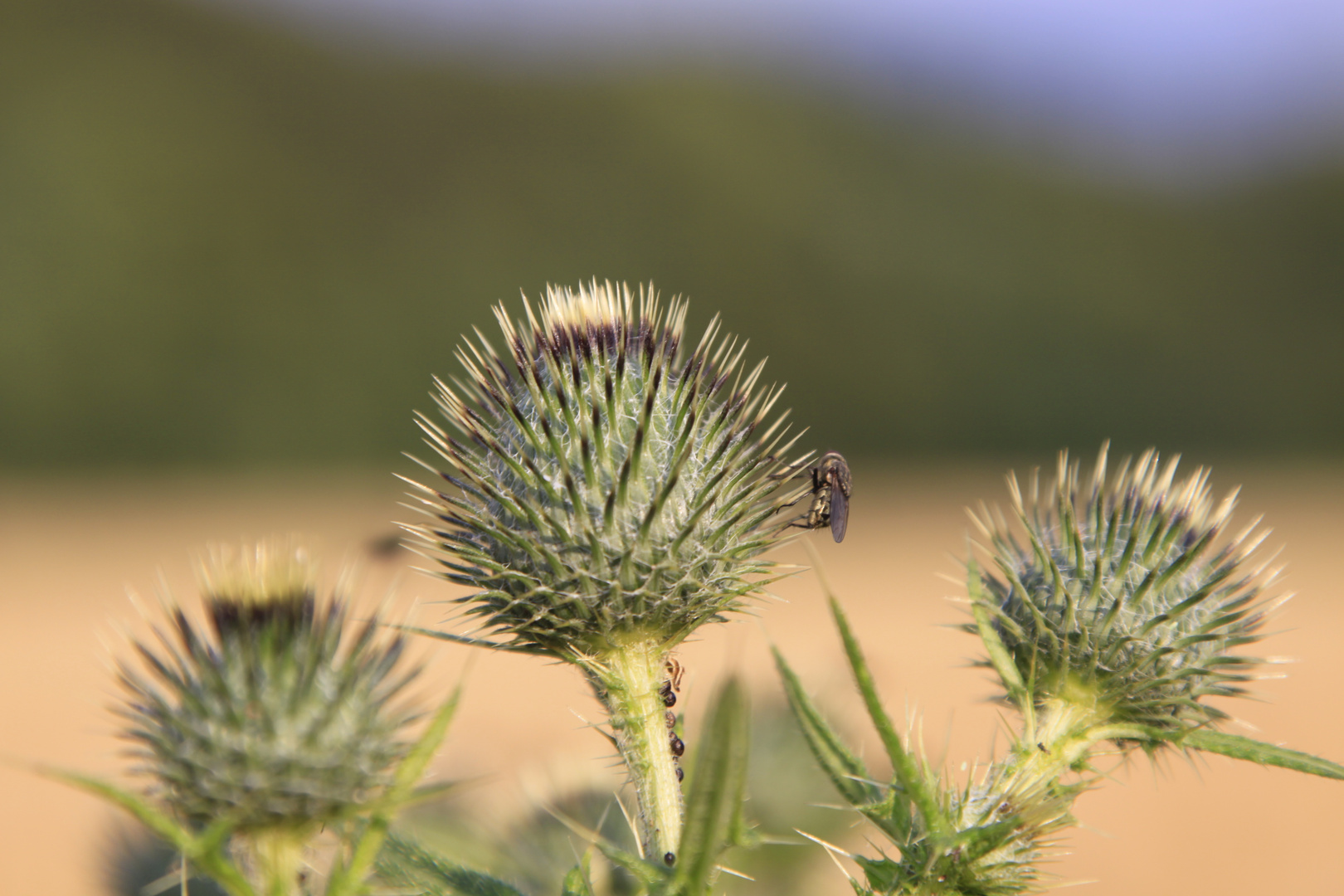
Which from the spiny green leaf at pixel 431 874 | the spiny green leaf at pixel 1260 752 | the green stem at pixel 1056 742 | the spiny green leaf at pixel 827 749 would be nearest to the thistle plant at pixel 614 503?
the spiny green leaf at pixel 827 749

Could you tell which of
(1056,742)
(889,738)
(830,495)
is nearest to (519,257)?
(830,495)

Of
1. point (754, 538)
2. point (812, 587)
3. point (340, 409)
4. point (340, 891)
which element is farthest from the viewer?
point (340, 409)

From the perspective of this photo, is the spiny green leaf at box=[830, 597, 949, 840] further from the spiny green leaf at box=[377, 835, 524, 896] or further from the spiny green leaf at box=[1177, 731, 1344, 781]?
the spiny green leaf at box=[377, 835, 524, 896]

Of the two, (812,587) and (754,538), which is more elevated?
(812,587)

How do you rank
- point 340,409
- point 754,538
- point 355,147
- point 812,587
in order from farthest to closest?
point 355,147 → point 340,409 → point 812,587 → point 754,538

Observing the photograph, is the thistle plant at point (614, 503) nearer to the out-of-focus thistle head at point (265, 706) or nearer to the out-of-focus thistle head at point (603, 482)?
the out-of-focus thistle head at point (603, 482)

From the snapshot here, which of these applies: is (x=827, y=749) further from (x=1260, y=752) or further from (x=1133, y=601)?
(x=1260, y=752)

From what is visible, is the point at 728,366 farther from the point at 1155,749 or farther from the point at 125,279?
the point at 125,279

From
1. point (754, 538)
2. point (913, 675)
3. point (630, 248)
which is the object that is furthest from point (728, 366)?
point (630, 248)
